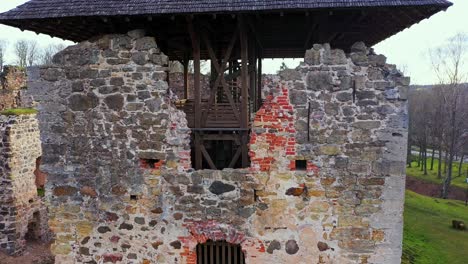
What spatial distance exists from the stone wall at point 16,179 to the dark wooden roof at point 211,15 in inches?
333

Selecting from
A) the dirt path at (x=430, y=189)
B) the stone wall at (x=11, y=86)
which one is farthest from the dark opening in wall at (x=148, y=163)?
the dirt path at (x=430, y=189)

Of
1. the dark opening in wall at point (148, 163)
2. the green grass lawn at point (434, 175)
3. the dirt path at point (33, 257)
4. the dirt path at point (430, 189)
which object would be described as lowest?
the dirt path at point (430, 189)

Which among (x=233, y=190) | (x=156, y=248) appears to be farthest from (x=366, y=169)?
(x=156, y=248)

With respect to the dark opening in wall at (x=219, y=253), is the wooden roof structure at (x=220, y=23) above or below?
above

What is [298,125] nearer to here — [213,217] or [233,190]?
[233,190]

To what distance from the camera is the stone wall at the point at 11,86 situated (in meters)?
17.4

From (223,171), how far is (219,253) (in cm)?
173

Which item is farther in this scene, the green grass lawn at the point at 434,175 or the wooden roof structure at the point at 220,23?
the green grass lawn at the point at 434,175

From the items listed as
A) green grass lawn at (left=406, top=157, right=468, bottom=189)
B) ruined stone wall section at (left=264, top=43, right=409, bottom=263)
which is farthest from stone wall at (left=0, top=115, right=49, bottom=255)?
green grass lawn at (left=406, top=157, right=468, bottom=189)

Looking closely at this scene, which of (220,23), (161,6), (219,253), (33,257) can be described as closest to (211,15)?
(161,6)

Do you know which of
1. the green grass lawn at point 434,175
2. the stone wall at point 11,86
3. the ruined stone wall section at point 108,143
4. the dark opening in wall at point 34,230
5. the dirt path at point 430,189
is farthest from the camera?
the green grass lawn at point 434,175

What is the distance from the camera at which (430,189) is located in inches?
1350

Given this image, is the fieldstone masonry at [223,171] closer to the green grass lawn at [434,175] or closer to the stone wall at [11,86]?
the stone wall at [11,86]

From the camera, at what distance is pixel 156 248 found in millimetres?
7344
